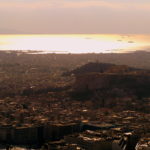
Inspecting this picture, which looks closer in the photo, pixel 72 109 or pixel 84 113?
pixel 84 113

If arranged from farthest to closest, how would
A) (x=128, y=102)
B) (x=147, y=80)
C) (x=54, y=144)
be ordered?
(x=147, y=80)
(x=128, y=102)
(x=54, y=144)

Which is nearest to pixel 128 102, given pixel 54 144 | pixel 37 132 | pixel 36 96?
pixel 36 96

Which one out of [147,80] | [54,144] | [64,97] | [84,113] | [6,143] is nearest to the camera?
[54,144]

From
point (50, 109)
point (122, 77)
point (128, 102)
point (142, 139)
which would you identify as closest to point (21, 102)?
point (50, 109)

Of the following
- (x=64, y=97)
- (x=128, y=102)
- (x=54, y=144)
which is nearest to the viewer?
(x=54, y=144)

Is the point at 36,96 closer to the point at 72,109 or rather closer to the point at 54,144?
the point at 72,109

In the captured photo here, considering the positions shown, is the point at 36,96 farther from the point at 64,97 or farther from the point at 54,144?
the point at 54,144
